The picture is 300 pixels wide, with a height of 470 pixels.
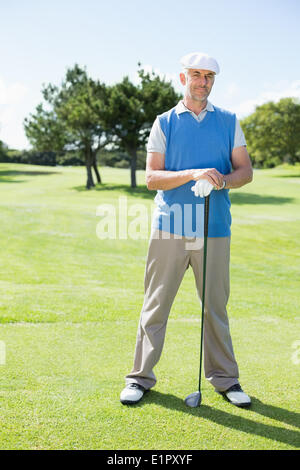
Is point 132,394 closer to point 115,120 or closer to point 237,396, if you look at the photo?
point 237,396

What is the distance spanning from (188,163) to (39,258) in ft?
22.3

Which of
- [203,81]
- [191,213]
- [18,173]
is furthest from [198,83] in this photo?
[18,173]

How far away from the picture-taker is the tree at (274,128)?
1837 inches

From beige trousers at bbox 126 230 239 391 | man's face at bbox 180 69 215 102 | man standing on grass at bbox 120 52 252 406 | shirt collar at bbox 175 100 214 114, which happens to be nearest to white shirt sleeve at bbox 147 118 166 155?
man standing on grass at bbox 120 52 252 406

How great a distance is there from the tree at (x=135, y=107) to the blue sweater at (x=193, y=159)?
27379mm

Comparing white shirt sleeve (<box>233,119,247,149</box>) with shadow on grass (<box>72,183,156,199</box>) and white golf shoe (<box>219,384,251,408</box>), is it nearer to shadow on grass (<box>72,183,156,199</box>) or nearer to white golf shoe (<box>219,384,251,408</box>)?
white golf shoe (<box>219,384,251,408</box>)

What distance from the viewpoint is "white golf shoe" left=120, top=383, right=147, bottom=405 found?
9.20 feet

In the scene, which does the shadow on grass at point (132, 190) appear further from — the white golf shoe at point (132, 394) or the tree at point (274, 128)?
the white golf shoe at point (132, 394)

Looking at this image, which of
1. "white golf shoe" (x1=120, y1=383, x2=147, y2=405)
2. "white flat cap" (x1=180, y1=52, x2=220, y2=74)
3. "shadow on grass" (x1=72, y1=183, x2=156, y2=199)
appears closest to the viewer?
"white flat cap" (x1=180, y1=52, x2=220, y2=74)

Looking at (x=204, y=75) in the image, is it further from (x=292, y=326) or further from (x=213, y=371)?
(x=292, y=326)

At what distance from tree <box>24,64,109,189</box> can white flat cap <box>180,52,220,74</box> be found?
93.4 ft

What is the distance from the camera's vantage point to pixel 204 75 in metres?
2.76
